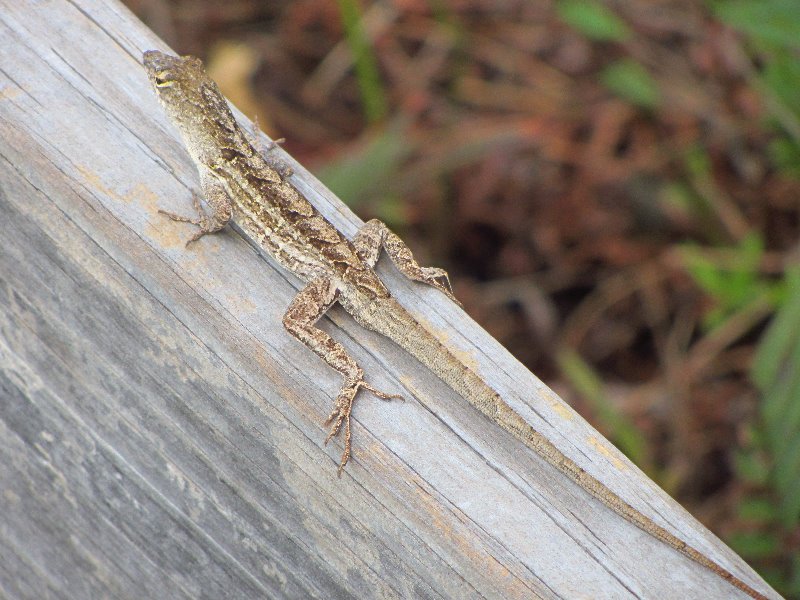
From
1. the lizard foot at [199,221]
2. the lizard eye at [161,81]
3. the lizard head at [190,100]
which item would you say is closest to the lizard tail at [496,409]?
the lizard foot at [199,221]

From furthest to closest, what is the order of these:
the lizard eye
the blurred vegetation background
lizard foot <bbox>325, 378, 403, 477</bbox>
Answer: the blurred vegetation background, the lizard eye, lizard foot <bbox>325, 378, 403, 477</bbox>

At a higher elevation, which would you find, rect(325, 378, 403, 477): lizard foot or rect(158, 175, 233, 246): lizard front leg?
rect(325, 378, 403, 477): lizard foot

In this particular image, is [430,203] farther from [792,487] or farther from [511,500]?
[511,500]

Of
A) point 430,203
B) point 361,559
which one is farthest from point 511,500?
point 430,203

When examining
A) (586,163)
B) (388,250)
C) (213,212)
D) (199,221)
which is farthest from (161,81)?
(586,163)

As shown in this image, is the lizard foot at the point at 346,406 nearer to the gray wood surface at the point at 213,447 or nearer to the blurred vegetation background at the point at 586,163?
the gray wood surface at the point at 213,447

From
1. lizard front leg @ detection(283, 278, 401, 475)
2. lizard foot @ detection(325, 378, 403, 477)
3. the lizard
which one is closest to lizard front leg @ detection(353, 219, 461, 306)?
the lizard

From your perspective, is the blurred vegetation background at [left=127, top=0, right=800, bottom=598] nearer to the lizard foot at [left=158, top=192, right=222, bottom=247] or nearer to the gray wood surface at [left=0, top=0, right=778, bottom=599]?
the lizard foot at [left=158, top=192, right=222, bottom=247]

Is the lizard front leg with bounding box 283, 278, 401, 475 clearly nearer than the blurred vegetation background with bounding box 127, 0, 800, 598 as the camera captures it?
Yes
